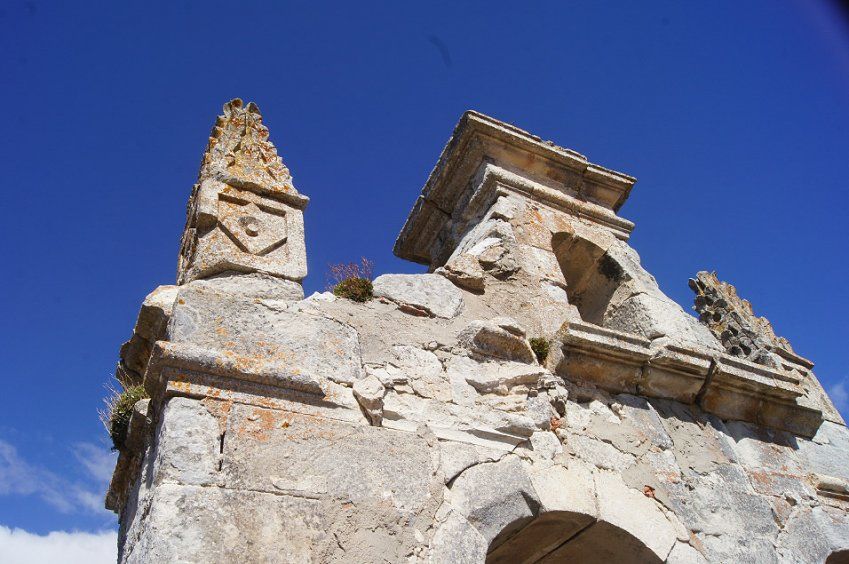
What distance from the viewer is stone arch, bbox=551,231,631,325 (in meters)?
5.63

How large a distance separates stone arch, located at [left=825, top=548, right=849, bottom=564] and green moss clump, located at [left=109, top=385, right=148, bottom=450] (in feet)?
12.9

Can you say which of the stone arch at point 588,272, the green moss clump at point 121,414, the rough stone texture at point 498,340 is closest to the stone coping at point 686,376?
the rough stone texture at point 498,340

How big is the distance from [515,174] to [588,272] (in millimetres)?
988

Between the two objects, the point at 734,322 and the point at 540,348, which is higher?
the point at 734,322

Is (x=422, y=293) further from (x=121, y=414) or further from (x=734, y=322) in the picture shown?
(x=734, y=322)

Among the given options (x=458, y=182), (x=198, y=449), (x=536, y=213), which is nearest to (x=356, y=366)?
(x=198, y=449)

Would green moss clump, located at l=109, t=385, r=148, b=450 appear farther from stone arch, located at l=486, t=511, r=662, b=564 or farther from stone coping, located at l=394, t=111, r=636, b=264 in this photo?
stone coping, located at l=394, t=111, r=636, b=264

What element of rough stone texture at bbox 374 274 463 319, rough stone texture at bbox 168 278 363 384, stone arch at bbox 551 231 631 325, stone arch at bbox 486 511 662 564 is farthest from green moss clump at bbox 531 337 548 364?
stone arch at bbox 551 231 631 325

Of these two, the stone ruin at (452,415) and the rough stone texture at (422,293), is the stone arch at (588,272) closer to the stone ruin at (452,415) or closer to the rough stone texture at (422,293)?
the stone ruin at (452,415)

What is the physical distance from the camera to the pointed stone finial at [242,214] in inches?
149

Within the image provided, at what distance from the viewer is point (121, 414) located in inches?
134

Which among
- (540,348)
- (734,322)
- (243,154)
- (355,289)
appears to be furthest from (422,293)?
(734,322)

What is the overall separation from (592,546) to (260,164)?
9.34 ft

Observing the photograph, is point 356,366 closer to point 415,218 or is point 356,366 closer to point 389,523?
point 389,523
